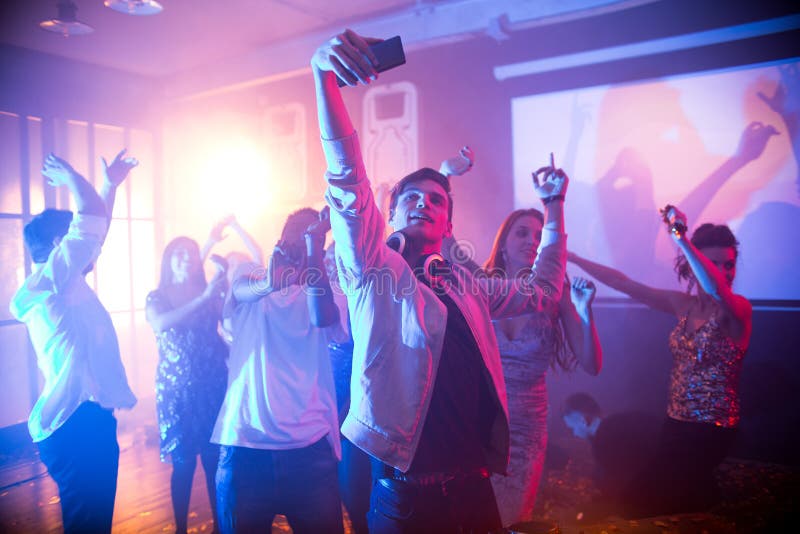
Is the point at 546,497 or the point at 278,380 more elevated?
the point at 278,380

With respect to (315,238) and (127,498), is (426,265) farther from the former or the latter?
(127,498)

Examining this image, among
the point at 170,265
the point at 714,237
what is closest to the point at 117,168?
the point at 170,265

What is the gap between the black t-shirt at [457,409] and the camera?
4.58ft

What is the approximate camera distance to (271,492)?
6.63 ft

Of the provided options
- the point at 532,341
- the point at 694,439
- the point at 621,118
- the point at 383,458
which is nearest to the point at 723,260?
the point at 694,439

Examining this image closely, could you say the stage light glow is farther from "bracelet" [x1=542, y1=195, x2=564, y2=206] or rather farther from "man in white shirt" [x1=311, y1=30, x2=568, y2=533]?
"man in white shirt" [x1=311, y1=30, x2=568, y2=533]

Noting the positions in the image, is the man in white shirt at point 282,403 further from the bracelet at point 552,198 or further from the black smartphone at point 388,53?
the black smartphone at point 388,53

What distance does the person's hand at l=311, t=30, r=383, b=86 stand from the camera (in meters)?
1.10

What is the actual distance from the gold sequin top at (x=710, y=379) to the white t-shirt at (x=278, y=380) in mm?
1755

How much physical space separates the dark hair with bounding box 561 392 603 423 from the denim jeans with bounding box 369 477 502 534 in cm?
302

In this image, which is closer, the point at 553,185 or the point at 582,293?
the point at 553,185

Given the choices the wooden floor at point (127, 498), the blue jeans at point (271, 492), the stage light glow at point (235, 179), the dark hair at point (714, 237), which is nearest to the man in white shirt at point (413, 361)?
the blue jeans at point (271, 492)

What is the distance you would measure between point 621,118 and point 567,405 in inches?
90.2

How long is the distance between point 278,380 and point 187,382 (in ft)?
4.08
